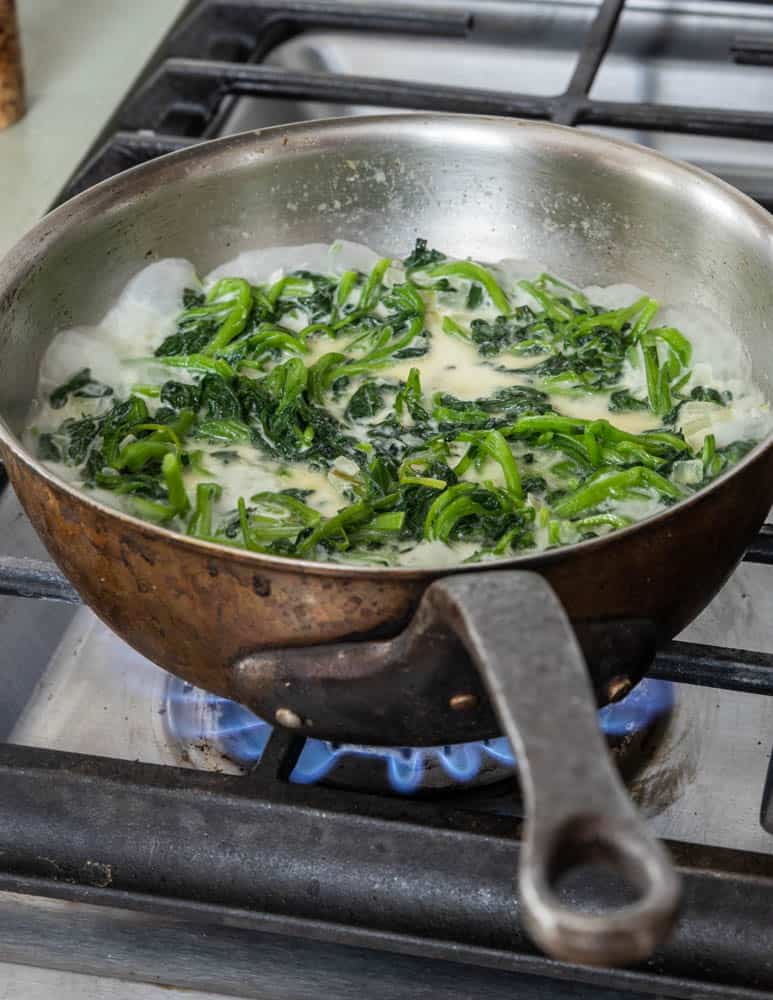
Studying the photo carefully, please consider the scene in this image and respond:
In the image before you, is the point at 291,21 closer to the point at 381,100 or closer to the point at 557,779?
the point at 381,100

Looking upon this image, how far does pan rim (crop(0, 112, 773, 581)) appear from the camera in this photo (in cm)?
67

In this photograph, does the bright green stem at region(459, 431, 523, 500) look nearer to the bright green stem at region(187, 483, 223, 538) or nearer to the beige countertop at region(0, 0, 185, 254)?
the bright green stem at region(187, 483, 223, 538)

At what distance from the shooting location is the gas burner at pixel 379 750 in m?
0.93

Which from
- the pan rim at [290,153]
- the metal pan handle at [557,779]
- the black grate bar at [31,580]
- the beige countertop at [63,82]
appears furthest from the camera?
the beige countertop at [63,82]

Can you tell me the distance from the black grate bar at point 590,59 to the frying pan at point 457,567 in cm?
17

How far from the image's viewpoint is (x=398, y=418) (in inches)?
43.9

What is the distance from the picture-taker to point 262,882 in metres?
0.76

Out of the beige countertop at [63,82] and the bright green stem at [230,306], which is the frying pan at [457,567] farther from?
the beige countertop at [63,82]

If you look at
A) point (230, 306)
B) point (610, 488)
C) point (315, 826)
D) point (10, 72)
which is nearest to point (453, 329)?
point (230, 306)

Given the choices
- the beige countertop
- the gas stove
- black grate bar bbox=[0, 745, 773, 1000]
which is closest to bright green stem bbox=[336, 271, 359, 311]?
the gas stove

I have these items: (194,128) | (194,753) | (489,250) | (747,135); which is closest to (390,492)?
(194,753)

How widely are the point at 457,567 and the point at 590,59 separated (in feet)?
3.29

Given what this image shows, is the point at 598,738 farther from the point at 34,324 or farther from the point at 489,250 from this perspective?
the point at 489,250

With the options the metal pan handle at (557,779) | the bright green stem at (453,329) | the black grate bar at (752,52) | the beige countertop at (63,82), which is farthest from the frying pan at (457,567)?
the black grate bar at (752,52)
